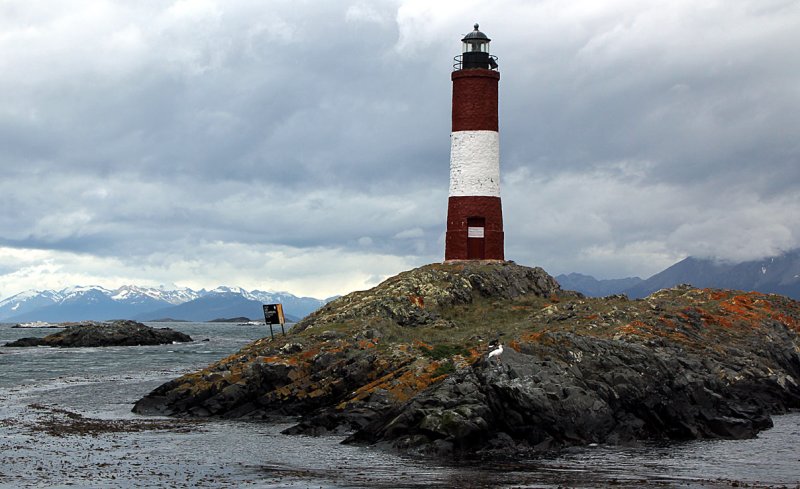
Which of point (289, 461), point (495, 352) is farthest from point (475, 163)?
point (289, 461)

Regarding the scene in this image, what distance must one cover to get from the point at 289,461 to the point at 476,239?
92.9ft

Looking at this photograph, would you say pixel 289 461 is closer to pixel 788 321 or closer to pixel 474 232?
pixel 474 232

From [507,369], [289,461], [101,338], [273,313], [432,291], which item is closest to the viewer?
[289,461]

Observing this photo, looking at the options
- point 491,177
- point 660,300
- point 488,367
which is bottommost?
point 488,367

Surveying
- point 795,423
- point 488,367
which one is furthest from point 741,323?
point 488,367

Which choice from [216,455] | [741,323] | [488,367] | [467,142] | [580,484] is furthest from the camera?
[467,142]

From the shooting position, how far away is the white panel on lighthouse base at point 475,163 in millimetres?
52906

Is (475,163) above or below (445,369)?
above

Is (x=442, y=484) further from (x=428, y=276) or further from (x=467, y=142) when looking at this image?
(x=467, y=142)

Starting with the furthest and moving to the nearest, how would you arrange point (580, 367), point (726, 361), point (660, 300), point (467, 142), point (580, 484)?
1. point (467, 142)
2. point (660, 300)
3. point (726, 361)
4. point (580, 367)
5. point (580, 484)

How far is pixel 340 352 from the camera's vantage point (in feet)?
133

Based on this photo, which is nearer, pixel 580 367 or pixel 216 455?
pixel 216 455

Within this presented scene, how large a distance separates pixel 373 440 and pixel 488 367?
445 cm

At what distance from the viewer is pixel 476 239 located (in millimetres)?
53906
